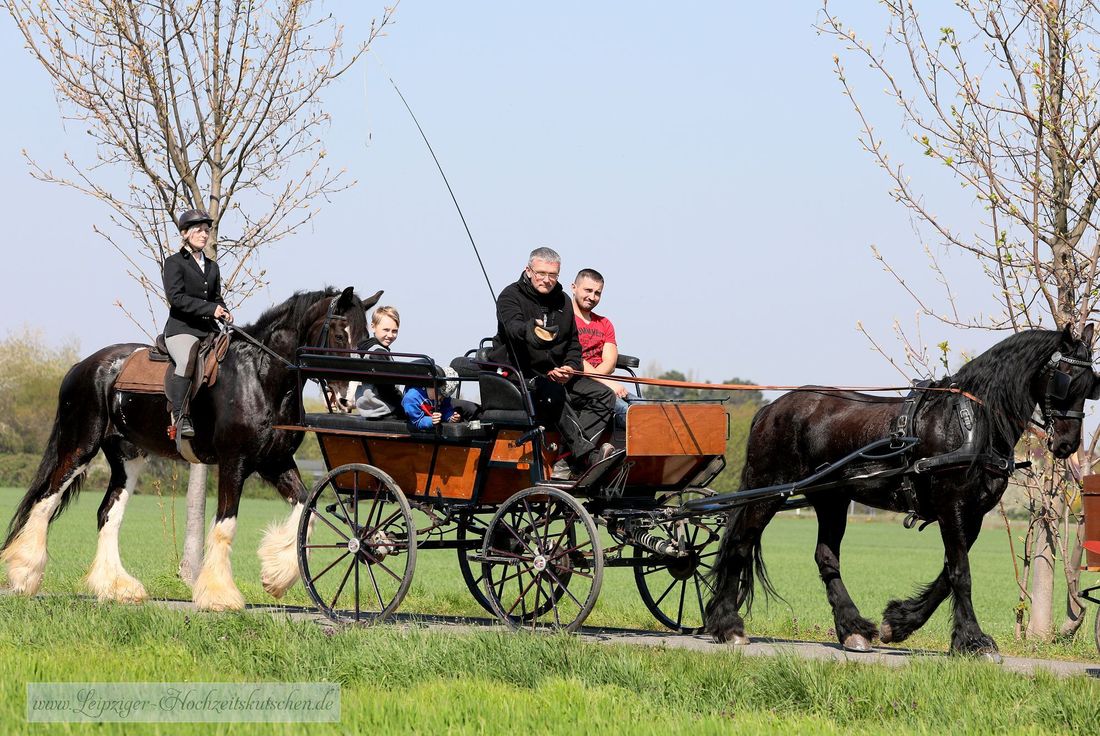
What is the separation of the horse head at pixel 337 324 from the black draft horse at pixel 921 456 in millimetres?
3051

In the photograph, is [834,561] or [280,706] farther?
[834,561]

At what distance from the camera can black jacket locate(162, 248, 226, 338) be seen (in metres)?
10.2

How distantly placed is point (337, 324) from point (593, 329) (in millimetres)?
1940

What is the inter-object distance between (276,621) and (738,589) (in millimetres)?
3269

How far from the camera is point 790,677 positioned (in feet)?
21.7

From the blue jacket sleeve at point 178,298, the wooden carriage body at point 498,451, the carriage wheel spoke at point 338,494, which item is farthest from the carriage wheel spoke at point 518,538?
the blue jacket sleeve at point 178,298

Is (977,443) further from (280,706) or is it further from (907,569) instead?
(907,569)

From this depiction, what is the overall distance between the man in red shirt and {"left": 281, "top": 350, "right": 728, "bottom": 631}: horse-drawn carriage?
62 centimetres

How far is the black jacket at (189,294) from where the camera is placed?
401 inches

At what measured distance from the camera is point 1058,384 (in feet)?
26.2

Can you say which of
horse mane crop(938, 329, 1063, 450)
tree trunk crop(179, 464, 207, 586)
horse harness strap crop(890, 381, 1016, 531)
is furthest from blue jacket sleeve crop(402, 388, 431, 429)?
tree trunk crop(179, 464, 207, 586)

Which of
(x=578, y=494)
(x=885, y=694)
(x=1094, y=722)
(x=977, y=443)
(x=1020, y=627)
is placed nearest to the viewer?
(x=1094, y=722)

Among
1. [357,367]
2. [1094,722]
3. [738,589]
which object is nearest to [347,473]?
[357,367]

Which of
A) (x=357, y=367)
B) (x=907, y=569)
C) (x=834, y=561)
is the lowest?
(x=907, y=569)
